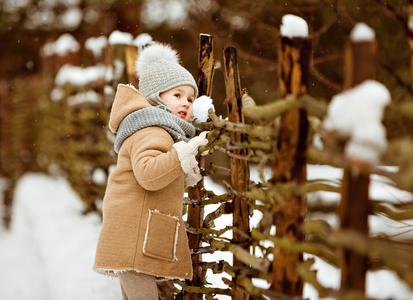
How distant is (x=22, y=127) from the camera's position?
9055 mm

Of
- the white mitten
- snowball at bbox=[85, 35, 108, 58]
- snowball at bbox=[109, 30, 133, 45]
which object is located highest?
snowball at bbox=[85, 35, 108, 58]

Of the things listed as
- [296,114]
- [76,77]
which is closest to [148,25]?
[76,77]

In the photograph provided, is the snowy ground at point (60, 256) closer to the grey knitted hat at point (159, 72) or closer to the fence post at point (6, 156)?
the fence post at point (6, 156)

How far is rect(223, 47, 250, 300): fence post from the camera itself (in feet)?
7.56

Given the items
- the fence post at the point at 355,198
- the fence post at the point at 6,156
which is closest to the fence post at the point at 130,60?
the fence post at the point at 355,198

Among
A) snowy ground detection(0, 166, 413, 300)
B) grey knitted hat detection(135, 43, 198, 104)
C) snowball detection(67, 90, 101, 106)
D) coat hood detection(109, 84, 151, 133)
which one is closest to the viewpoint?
coat hood detection(109, 84, 151, 133)

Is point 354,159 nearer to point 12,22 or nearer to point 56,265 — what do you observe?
point 56,265

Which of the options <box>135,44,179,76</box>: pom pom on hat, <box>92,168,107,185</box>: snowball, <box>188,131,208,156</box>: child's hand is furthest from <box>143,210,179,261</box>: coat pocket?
<box>92,168,107,185</box>: snowball

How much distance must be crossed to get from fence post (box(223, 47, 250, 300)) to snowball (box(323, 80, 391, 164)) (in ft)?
3.69

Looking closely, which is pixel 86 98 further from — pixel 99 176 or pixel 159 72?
pixel 159 72

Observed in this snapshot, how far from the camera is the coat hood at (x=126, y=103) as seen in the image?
8.12 ft

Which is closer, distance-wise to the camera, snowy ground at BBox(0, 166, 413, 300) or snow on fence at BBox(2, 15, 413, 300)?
snow on fence at BBox(2, 15, 413, 300)

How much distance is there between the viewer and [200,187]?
9.59ft

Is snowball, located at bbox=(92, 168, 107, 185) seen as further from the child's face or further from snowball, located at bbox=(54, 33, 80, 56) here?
snowball, located at bbox=(54, 33, 80, 56)
